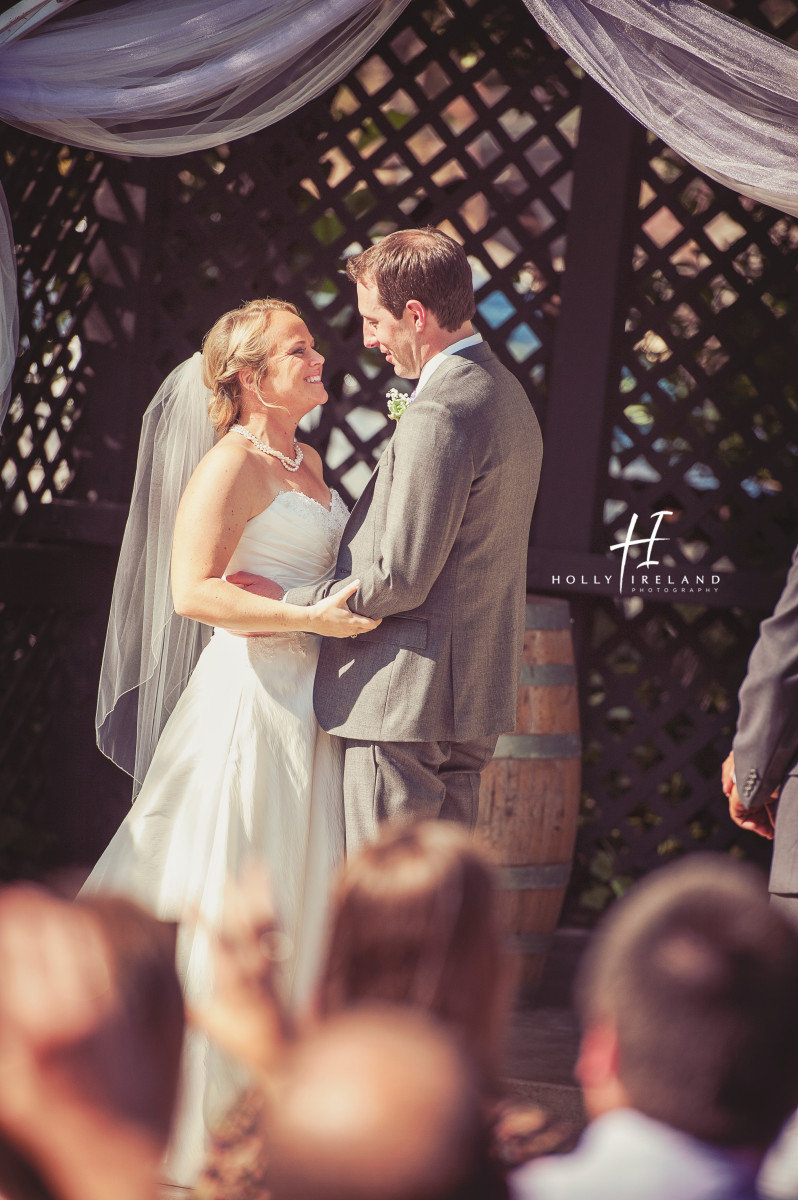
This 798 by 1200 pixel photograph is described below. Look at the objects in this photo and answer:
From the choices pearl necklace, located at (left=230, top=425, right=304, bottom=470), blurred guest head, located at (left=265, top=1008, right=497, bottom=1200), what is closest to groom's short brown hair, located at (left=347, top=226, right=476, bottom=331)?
pearl necklace, located at (left=230, top=425, right=304, bottom=470)

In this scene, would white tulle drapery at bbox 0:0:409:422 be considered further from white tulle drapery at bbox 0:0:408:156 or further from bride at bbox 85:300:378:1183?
bride at bbox 85:300:378:1183

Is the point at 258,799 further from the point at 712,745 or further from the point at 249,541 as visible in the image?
the point at 712,745

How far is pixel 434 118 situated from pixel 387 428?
982 millimetres

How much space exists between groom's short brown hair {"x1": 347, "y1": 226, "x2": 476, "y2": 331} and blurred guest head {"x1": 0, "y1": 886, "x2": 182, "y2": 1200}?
172cm

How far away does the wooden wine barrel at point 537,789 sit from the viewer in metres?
3.48

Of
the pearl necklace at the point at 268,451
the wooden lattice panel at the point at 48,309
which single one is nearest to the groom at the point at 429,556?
the pearl necklace at the point at 268,451

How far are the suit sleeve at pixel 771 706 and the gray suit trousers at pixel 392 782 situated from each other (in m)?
0.54

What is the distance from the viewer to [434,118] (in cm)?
394

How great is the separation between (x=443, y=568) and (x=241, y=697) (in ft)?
1.76

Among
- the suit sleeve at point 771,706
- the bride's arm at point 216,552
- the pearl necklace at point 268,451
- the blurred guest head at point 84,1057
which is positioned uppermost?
the pearl necklace at point 268,451

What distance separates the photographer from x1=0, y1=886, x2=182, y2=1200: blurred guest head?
98cm

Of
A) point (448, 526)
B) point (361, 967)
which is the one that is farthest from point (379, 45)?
point (361, 967)

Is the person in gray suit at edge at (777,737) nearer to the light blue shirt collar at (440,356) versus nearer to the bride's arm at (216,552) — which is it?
the light blue shirt collar at (440,356)

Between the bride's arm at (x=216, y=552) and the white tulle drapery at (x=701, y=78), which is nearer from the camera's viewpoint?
the bride's arm at (x=216, y=552)
